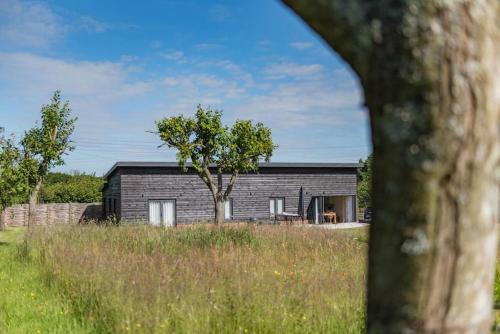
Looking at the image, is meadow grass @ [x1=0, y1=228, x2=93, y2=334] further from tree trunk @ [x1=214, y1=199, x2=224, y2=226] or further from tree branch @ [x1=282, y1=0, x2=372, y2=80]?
tree trunk @ [x1=214, y1=199, x2=224, y2=226]

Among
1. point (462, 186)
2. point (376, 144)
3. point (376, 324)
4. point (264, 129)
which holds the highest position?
point (264, 129)

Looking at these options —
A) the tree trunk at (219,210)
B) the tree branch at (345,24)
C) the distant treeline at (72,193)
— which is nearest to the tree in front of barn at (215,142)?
the tree trunk at (219,210)

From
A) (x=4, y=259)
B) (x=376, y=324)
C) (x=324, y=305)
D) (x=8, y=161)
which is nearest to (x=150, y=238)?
(x=4, y=259)

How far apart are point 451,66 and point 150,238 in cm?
1320

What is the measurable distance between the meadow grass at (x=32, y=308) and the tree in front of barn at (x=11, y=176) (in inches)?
370

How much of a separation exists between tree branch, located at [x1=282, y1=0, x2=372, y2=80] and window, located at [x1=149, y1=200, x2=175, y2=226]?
103 feet

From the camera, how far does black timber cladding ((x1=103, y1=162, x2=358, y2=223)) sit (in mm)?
31812

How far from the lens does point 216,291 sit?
6629 millimetres

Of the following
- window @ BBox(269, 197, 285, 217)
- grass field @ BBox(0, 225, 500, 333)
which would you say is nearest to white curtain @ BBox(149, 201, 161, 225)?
window @ BBox(269, 197, 285, 217)

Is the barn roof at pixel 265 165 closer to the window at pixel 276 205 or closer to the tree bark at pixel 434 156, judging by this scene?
the window at pixel 276 205

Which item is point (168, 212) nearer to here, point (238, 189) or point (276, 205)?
point (238, 189)

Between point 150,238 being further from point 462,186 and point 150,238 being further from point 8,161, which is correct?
point 462,186

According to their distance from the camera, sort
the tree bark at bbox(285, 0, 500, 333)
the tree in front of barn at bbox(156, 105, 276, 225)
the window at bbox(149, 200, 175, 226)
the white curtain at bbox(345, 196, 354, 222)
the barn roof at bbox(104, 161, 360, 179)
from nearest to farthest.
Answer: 1. the tree bark at bbox(285, 0, 500, 333)
2. the tree in front of barn at bbox(156, 105, 276, 225)
3. the barn roof at bbox(104, 161, 360, 179)
4. the window at bbox(149, 200, 175, 226)
5. the white curtain at bbox(345, 196, 354, 222)

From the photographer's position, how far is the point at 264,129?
28297 millimetres
